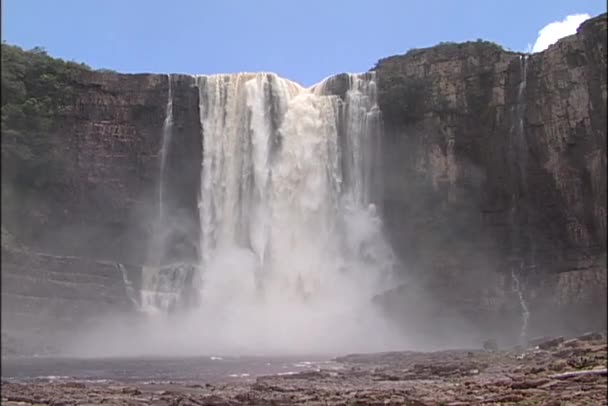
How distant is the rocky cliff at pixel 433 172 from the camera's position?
89.2 feet

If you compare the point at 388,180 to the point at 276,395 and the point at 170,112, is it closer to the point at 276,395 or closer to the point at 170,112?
the point at 170,112

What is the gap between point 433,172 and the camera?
1505 inches

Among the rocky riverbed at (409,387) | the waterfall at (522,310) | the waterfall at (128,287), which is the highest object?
the waterfall at (128,287)

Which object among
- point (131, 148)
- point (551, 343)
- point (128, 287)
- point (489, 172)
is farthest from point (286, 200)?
point (551, 343)

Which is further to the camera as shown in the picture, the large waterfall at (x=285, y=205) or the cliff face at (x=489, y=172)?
the large waterfall at (x=285, y=205)

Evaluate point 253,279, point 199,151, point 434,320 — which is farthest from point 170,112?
point 434,320

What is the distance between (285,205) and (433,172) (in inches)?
314

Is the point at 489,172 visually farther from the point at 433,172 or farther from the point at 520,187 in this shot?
the point at 520,187

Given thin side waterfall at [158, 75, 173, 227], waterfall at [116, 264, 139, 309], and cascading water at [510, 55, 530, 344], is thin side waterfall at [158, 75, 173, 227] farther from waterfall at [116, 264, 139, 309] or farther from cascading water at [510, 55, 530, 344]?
cascading water at [510, 55, 530, 344]

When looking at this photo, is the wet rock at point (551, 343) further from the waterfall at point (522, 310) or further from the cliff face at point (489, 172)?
the waterfall at point (522, 310)

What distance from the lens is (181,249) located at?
128ft

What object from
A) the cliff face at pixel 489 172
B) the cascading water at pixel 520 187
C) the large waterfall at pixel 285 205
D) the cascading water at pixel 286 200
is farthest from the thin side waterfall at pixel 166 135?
the cascading water at pixel 520 187

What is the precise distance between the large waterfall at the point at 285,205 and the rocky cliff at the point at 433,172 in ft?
3.44

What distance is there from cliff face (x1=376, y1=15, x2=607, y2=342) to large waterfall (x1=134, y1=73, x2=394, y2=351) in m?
1.68
